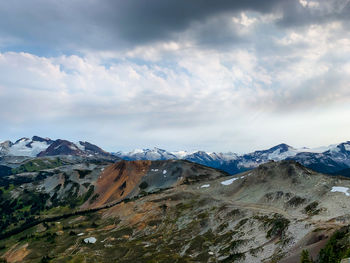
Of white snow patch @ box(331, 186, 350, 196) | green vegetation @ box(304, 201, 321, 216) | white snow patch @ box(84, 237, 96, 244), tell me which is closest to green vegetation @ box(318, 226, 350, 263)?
green vegetation @ box(304, 201, 321, 216)

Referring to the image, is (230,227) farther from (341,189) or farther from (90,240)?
(90,240)

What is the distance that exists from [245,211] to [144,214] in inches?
3138

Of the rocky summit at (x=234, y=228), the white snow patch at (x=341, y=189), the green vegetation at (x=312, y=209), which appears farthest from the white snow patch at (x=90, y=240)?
the white snow patch at (x=341, y=189)

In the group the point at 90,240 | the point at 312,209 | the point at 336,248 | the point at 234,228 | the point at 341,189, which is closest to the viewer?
the point at 336,248

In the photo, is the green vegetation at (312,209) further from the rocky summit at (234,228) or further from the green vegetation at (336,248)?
the green vegetation at (336,248)

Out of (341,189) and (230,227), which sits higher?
(341,189)

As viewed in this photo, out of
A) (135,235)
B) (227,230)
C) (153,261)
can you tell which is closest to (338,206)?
(227,230)

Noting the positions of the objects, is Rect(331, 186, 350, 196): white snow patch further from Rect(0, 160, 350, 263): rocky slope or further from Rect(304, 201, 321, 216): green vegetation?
Rect(304, 201, 321, 216): green vegetation

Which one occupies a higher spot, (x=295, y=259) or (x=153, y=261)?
(x=295, y=259)

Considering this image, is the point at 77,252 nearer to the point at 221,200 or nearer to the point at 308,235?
the point at 221,200

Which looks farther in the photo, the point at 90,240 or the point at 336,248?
the point at 90,240

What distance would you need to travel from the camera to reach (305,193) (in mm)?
142125

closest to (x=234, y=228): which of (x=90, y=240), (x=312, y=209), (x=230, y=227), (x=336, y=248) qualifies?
(x=230, y=227)

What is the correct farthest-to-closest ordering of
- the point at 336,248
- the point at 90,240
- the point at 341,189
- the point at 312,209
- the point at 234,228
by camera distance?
the point at 90,240 < the point at 341,189 < the point at 234,228 < the point at 312,209 < the point at 336,248
